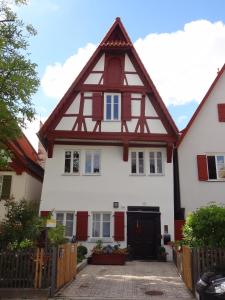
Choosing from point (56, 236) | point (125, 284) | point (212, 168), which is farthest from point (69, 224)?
point (212, 168)

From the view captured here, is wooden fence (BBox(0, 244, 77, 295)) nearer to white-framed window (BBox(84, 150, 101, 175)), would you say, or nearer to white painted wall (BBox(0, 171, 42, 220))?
white painted wall (BBox(0, 171, 42, 220))

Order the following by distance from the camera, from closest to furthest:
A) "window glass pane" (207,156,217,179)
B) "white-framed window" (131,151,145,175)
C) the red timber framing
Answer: the red timber framing
"white-framed window" (131,151,145,175)
"window glass pane" (207,156,217,179)

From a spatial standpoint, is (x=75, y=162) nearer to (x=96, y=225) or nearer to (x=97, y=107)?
(x=97, y=107)

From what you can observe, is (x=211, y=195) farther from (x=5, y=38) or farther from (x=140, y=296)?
(x=5, y=38)

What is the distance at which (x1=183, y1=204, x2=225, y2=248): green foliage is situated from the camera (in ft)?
36.3

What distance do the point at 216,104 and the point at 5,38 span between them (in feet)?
44.1

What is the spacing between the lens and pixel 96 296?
398 inches

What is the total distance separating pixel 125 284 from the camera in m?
11.9

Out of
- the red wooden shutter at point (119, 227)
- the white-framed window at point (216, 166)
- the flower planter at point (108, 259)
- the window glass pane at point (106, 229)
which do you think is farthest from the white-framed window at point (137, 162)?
the flower planter at point (108, 259)

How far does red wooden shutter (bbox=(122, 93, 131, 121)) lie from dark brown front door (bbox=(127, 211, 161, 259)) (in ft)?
17.2

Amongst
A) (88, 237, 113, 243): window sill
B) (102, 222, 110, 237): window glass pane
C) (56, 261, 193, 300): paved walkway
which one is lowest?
(56, 261, 193, 300): paved walkway

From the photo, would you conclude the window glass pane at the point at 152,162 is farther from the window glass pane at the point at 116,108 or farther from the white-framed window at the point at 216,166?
the white-framed window at the point at 216,166

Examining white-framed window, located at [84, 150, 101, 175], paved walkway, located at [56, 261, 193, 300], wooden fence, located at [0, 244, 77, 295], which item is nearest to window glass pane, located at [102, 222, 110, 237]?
white-framed window, located at [84, 150, 101, 175]

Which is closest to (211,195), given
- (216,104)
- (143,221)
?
(143,221)
